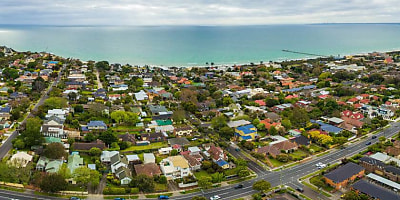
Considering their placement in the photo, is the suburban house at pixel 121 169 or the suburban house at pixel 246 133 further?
the suburban house at pixel 246 133

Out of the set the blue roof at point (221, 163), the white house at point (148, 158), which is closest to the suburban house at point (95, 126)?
the white house at point (148, 158)

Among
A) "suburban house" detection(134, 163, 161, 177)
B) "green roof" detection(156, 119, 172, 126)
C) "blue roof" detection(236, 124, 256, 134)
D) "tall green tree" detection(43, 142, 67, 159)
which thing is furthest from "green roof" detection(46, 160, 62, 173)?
"blue roof" detection(236, 124, 256, 134)

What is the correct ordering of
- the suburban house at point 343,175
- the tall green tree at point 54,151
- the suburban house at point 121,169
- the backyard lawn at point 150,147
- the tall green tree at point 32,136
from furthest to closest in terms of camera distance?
the backyard lawn at point 150,147 → the tall green tree at point 32,136 → the tall green tree at point 54,151 → the suburban house at point 343,175 → the suburban house at point 121,169

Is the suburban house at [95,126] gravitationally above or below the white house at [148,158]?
above

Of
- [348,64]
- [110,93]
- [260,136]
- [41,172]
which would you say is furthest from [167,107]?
[348,64]

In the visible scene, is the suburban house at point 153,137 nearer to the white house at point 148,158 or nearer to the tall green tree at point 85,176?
the white house at point 148,158

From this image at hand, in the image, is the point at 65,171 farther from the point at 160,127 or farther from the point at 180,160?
the point at 160,127

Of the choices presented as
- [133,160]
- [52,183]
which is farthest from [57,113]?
[52,183]

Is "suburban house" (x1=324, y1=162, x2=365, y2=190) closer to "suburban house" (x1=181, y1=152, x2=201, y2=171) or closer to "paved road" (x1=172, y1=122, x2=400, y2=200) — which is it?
"paved road" (x1=172, y1=122, x2=400, y2=200)
